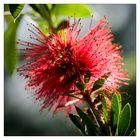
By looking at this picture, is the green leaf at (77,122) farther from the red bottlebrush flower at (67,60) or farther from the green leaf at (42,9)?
the green leaf at (42,9)

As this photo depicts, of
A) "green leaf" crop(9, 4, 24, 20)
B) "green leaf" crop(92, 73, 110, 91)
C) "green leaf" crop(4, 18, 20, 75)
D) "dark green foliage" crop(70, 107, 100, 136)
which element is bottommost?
"dark green foliage" crop(70, 107, 100, 136)

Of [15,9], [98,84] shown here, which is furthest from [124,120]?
[15,9]

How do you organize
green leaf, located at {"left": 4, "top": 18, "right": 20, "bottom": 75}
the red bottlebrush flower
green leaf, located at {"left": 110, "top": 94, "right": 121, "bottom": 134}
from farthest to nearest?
green leaf, located at {"left": 4, "top": 18, "right": 20, "bottom": 75} < the red bottlebrush flower < green leaf, located at {"left": 110, "top": 94, "right": 121, "bottom": 134}

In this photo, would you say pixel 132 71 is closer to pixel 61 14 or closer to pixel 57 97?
pixel 61 14

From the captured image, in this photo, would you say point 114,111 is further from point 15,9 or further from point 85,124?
point 15,9

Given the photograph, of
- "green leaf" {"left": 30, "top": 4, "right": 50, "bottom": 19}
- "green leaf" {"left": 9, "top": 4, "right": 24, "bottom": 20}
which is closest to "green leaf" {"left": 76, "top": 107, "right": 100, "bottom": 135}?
"green leaf" {"left": 9, "top": 4, "right": 24, "bottom": 20}

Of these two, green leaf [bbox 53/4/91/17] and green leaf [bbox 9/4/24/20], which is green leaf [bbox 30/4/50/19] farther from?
green leaf [bbox 9/4/24/20]

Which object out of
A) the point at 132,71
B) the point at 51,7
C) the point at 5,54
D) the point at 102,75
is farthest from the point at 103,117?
the point at 132,71
